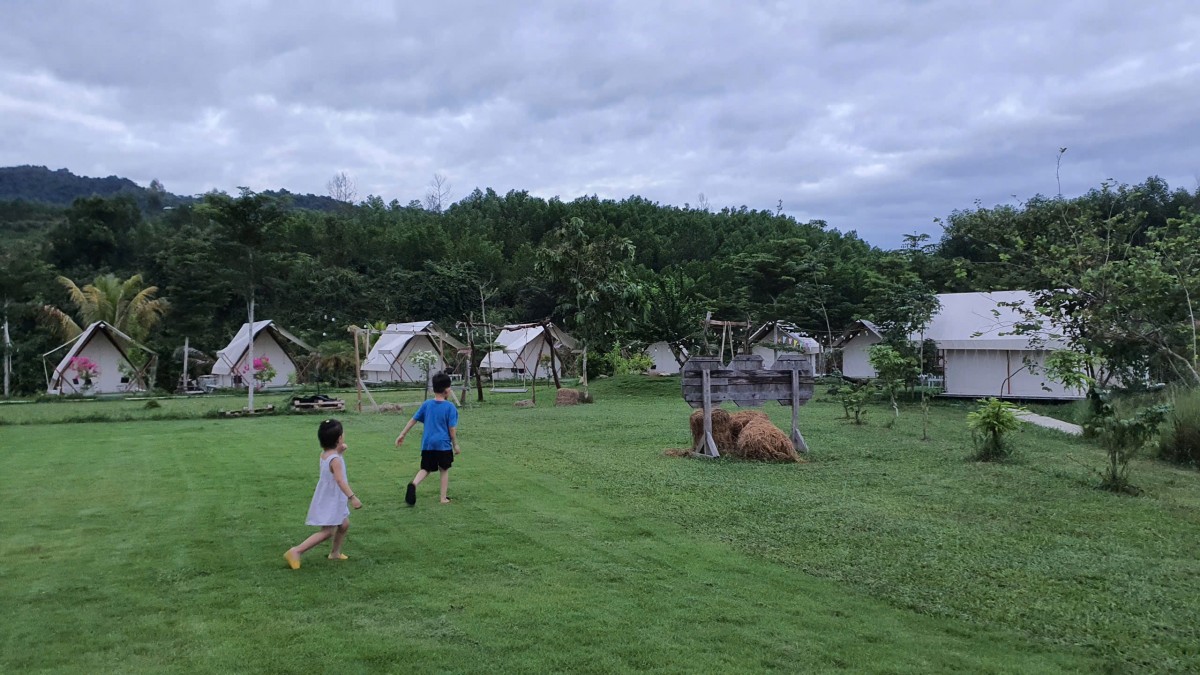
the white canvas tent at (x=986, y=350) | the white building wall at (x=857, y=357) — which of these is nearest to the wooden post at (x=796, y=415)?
the white canvas tent at (x=986, y=350)

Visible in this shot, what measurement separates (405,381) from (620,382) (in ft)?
57.3

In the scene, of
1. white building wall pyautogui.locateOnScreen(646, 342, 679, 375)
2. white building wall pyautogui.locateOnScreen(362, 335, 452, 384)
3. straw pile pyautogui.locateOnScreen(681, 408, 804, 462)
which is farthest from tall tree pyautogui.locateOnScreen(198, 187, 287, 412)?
white building wall pyautogui.locateOnScreen(646, 342, 679, 375)

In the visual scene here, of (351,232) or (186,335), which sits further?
(351,232)

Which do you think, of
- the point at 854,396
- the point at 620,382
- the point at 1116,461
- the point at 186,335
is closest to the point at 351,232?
the point at 186,335

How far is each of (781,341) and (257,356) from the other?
25.9m

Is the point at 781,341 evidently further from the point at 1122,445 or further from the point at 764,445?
the point at 1122,445

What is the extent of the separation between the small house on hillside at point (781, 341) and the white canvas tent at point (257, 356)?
2214cm

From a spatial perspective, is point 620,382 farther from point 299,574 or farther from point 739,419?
point 299,574

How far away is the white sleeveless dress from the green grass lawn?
1.02 ft

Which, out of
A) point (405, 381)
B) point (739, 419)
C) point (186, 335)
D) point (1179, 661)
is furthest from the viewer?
point (405, 381)

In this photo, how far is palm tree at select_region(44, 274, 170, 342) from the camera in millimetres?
40009

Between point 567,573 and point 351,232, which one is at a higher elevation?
point 351,232

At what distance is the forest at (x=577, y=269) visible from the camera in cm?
1711

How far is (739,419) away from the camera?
472 inches
